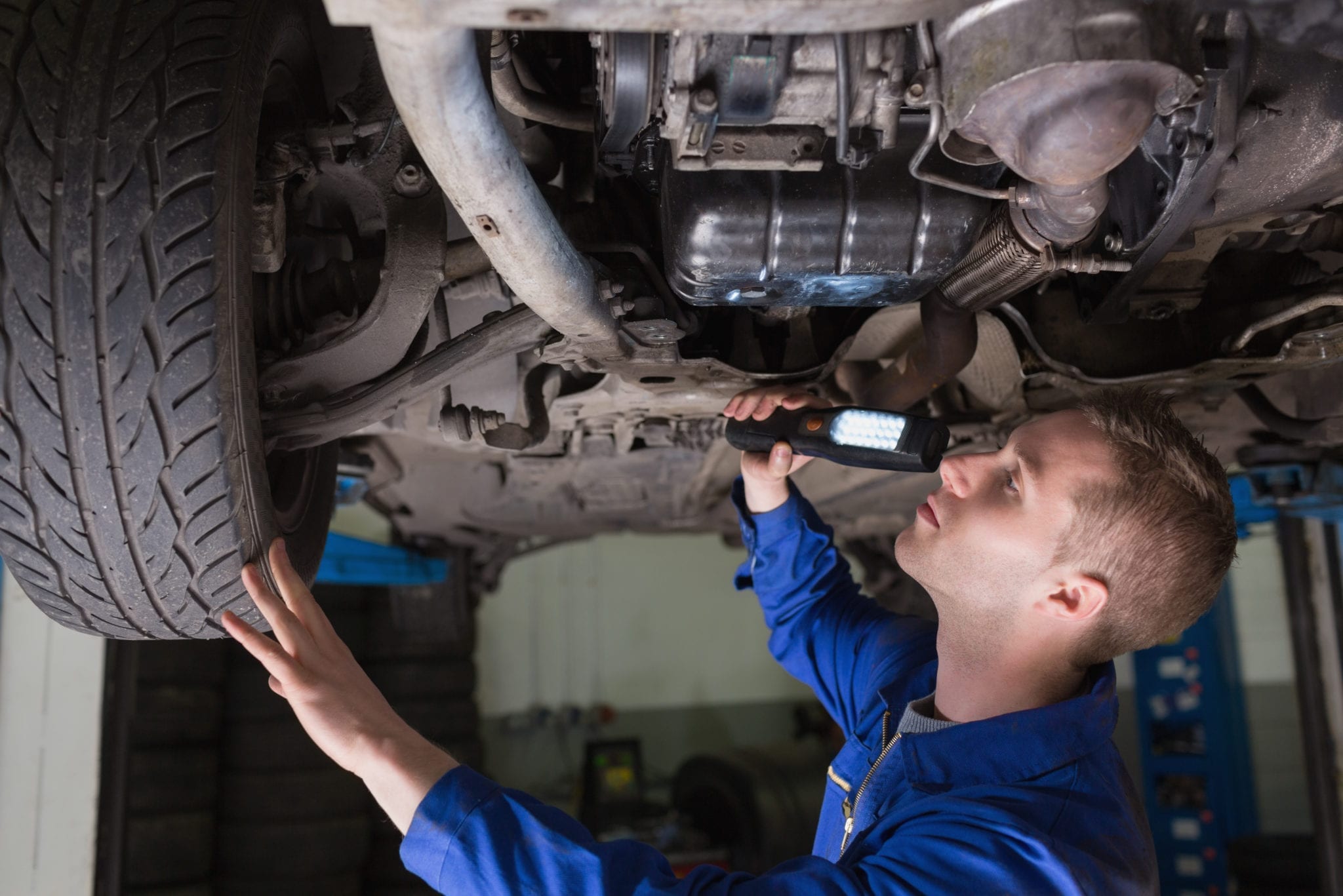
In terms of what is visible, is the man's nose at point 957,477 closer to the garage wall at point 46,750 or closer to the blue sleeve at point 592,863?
the blue sleeve at point 592,863

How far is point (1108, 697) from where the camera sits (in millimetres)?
1187

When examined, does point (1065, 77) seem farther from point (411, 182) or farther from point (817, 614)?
point (817, 614)

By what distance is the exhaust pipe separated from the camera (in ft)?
2.42

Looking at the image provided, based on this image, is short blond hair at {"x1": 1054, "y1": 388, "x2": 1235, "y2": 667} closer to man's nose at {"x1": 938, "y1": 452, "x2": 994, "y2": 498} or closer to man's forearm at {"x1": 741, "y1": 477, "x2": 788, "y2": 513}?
man's nose at {"x1": 938, "y1": 452, "x2": 994, "y2": 498}

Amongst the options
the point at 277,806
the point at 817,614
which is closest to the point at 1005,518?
the point at 817,614

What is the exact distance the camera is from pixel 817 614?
162cm

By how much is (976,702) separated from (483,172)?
90 centimetres

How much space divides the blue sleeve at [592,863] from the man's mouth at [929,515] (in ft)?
1.41

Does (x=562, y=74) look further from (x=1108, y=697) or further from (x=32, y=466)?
(x=1108, y=697)

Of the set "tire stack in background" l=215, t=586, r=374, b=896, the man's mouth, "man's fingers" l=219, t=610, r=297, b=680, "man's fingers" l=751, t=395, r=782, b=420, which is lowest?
"tire stack in background" l=215, t=586, r=374, b=896

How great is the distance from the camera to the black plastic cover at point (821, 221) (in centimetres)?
114

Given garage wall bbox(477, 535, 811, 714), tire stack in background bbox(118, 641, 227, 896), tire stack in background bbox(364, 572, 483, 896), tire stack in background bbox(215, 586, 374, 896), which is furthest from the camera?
garage wall bbox(477, 535, 811, 714)

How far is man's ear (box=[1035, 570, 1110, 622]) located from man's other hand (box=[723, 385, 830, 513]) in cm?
41

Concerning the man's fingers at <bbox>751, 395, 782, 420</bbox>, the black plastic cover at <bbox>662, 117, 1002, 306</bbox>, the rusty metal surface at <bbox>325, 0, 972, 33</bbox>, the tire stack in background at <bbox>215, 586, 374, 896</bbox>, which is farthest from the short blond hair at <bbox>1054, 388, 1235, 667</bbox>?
the tire stack in background at <bbox>215, 586, 374, 896</bbox>
